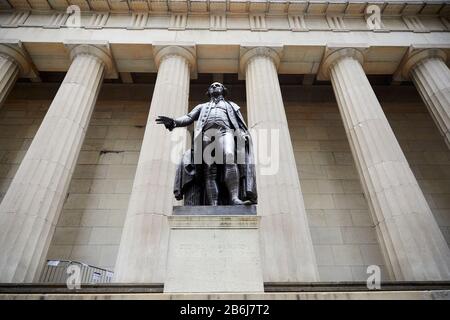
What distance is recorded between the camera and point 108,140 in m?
16.6

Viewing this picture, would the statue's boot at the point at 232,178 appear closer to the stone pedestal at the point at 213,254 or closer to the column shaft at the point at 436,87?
the stone pedestal at the point at 213,254

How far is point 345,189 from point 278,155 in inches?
214

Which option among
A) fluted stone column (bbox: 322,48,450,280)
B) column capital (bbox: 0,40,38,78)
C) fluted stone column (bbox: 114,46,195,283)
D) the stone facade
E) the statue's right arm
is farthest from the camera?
column capital (bbox: 0,40,38,78)

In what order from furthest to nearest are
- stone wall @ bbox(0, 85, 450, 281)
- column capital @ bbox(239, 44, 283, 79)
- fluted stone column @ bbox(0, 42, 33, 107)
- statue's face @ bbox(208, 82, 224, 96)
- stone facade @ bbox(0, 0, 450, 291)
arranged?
1. column capital @ bbox(239, 44, 283, 79)
2. fluted stone column @ bbox(0, 42, 33, 107)
3. stone wall @ bbox(0, 85, 450, 281)
4. stone facade @ bbox(0, 0, 450, 291)
5. statue's face @ bbox(208, 82, 224, 96)

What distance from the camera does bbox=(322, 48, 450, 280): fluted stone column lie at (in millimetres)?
9031

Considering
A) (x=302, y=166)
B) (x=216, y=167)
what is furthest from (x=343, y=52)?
(x=216, y=167)

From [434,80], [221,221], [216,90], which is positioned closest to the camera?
[221,221]

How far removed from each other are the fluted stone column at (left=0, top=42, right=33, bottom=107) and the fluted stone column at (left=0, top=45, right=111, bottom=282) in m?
2.56

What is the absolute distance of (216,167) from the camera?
6.47m

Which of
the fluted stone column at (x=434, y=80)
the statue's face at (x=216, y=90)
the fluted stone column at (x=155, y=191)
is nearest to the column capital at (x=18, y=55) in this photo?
the fluted stone column at (x=155, y=191)

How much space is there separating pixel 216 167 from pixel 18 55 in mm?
12426

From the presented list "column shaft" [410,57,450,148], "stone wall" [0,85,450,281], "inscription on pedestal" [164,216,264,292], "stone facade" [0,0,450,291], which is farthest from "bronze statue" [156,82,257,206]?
"column shaft" [410,57,450,148]

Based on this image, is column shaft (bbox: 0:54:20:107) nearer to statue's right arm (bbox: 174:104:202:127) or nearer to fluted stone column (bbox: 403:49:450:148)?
statue's right arm (bbox: 174:104:202:127)

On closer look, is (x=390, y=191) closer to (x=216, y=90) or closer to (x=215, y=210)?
(x=216, y=90)
